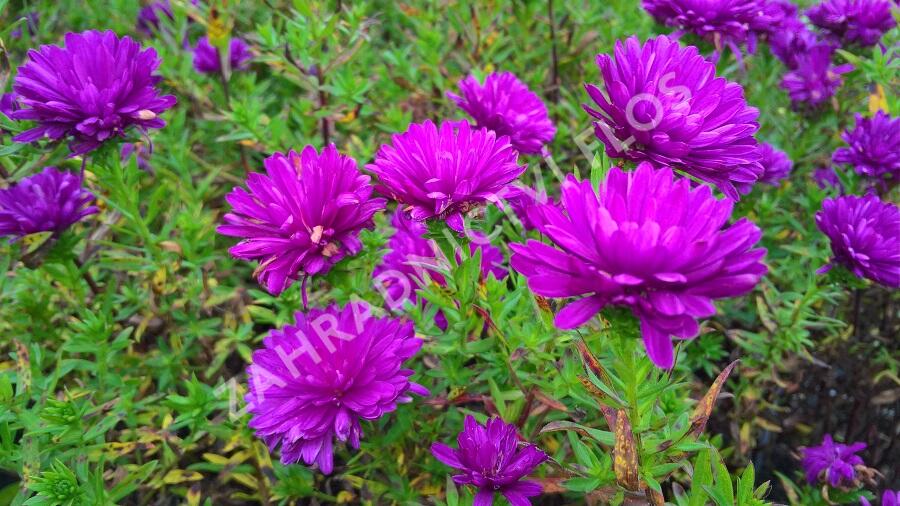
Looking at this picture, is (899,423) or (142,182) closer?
(899,423)

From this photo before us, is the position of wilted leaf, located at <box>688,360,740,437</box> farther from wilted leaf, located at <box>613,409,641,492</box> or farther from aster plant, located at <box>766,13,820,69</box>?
aster plant, located at <box>766,13,820,69</box>

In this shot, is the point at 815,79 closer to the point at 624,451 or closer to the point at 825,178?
the point at 825,178

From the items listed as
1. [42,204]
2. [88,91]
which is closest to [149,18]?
[42,204]

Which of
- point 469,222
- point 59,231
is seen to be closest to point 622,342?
point 469,222

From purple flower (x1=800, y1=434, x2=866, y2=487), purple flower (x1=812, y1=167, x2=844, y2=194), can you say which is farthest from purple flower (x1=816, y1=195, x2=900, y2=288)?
purple flower (x1=812, y1=167, x2=844, y2=194)

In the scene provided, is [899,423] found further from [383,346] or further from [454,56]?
[454,56]

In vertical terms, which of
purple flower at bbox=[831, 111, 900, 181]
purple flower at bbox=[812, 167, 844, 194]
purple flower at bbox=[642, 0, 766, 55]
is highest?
purple flower at bbox=[642, 0, 766, 55]

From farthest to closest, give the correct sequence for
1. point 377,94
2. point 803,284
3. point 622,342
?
point 377,94 → point 803,284 → point 622,342

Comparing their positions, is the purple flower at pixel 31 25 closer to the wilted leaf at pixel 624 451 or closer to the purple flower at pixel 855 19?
the wilted leaf at pixel 624 451
